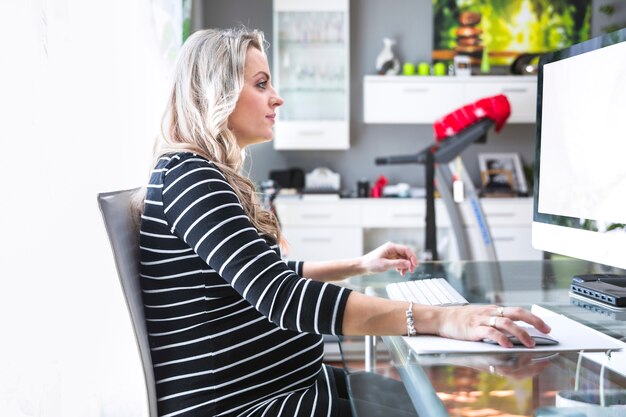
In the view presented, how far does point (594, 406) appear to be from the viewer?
35.8 inches

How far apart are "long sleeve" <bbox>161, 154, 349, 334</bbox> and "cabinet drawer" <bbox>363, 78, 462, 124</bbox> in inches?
144

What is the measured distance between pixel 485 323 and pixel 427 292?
379mm

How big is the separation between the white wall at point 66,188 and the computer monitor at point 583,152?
3.14 ft

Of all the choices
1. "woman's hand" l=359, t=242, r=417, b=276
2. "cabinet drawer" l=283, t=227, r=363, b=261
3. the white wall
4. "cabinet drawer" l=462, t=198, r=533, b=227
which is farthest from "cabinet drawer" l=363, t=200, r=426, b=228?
"woman's hand" l=359, t=242, r=417, b=276

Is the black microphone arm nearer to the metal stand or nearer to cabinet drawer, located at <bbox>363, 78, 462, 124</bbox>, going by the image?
the metal stand

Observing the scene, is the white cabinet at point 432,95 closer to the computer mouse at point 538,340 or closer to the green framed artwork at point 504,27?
the green framed artwork at point 504,27

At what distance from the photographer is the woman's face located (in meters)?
1.53

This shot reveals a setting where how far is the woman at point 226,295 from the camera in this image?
1169 millimetres

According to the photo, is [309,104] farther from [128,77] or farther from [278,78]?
[128,77]

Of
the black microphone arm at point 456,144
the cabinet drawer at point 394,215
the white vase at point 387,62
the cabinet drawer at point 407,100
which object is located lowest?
the cabinet drawer at point 394,215

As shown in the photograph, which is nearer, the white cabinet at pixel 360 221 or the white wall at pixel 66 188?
the white wall at pixel 66 188

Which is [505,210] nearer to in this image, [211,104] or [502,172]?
[502,172]

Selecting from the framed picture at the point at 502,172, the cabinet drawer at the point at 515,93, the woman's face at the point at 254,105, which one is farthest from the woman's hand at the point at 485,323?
the cabinet drawer at the point at 515,93

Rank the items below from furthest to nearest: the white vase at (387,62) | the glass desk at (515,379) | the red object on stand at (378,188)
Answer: the white vase at (387,62) → the red object on stand at (378,188) → the glass desk at (515,379)
